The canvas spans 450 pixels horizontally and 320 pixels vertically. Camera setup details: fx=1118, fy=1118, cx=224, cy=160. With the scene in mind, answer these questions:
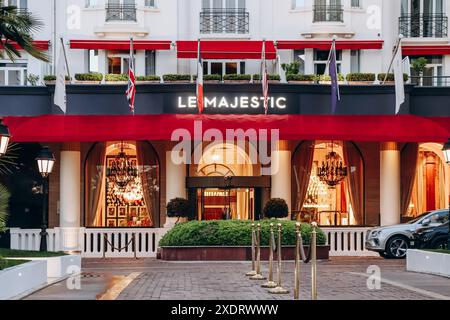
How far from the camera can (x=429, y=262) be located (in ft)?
82.6

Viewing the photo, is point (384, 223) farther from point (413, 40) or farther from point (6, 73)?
point (6, 73)

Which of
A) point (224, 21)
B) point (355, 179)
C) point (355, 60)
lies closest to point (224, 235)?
point (355, 179)

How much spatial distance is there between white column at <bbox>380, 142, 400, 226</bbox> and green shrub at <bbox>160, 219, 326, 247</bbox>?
5.83 meters

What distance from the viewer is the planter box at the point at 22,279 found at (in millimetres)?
18392

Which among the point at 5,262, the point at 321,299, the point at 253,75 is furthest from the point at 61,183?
the point at 321,299

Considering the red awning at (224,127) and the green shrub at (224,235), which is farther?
the red awning at (224,127)

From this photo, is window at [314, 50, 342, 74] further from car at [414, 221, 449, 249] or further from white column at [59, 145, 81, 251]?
white column at [59, 145, 81, 251]

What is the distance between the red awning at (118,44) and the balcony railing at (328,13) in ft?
17.3

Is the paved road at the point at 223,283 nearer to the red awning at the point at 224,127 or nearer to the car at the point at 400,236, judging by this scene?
the car at the point at 400,236

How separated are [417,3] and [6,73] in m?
15.0

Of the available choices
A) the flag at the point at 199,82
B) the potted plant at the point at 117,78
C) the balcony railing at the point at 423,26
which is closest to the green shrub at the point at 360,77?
the balcony railing at the point at 423,26

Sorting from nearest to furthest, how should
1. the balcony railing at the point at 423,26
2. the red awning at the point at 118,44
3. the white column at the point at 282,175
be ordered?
the white column at the point at 282,175 < the red awning at the point at 118,44 < the balcony railing at the point at 423,26

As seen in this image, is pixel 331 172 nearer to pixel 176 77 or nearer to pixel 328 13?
pixel 328 13

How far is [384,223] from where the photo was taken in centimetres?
3709
